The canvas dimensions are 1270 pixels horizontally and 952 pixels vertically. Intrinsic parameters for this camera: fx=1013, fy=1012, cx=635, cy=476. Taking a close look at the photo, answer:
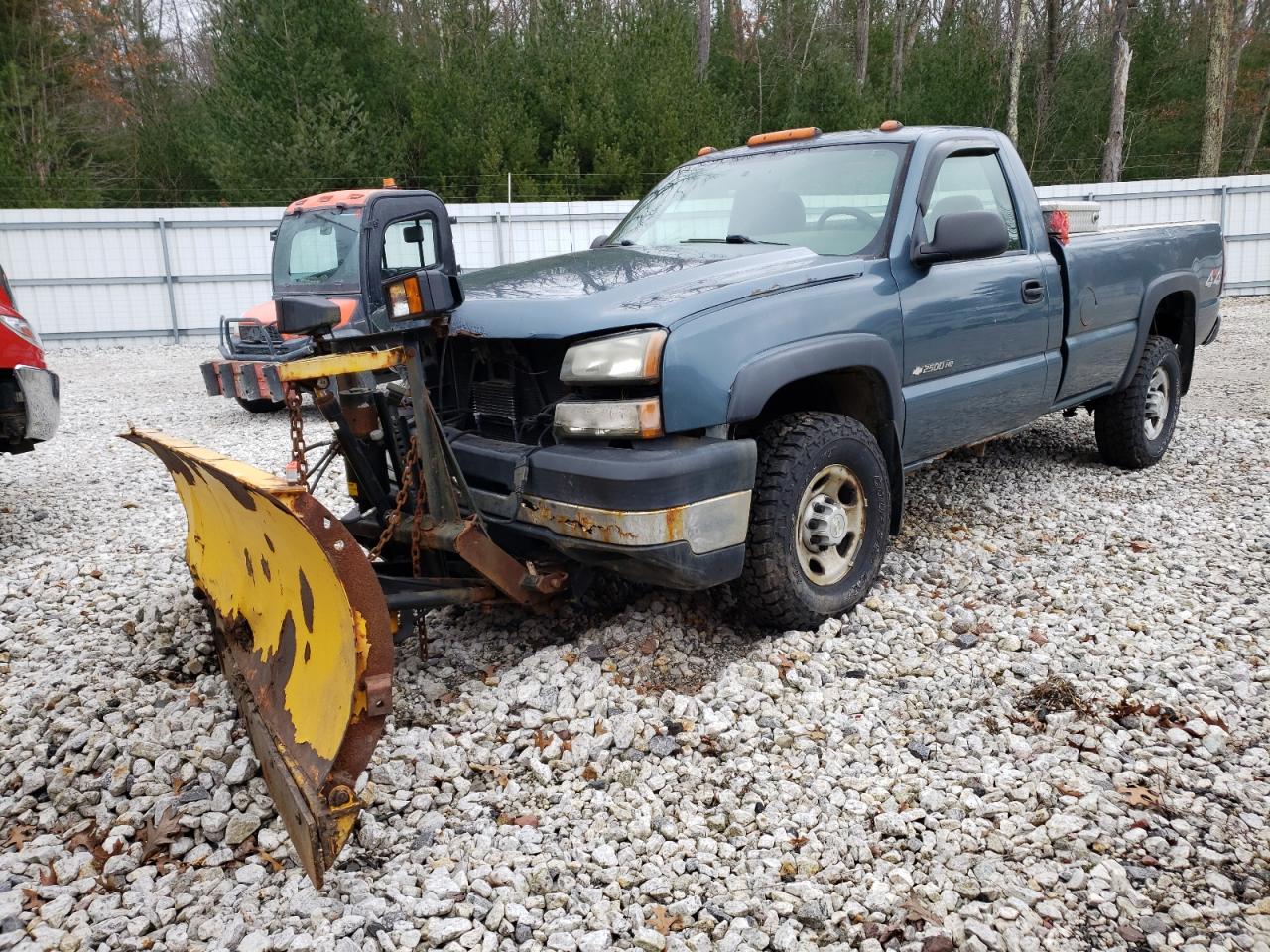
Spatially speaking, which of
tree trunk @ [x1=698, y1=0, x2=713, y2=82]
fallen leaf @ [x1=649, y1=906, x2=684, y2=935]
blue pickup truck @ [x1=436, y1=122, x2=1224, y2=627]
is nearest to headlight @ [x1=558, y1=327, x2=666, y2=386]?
blue pickup truck @ [x1=436, y1=122, x2=1224, y2=627]

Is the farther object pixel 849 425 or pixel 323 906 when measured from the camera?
pixel 849 425

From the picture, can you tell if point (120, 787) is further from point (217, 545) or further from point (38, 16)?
point (38, 16)

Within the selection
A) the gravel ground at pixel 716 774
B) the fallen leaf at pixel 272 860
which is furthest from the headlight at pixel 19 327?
the fallen leaf at pixel 272 860

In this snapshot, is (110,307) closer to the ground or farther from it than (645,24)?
closer to the ground

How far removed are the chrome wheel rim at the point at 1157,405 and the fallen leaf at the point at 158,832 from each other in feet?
19.4

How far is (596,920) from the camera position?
2.61 metres

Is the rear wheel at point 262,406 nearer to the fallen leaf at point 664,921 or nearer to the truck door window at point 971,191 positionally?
the truck door window at point 971,191

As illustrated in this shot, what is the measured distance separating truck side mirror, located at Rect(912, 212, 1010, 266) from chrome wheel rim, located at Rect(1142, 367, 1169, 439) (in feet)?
9.33

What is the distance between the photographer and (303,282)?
10539mm

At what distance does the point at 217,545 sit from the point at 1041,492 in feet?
14.9

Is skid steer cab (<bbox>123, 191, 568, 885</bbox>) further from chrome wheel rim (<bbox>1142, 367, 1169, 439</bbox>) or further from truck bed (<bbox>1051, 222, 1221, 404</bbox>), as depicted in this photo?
chrome wheel rim (<bbox>1142, 367, 1169, 439</bbox>)

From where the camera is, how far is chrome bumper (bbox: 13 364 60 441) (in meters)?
5.68

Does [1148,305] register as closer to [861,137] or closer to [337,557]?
[861,137]

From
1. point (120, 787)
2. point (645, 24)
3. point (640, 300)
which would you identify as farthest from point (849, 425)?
point (645, 24)
